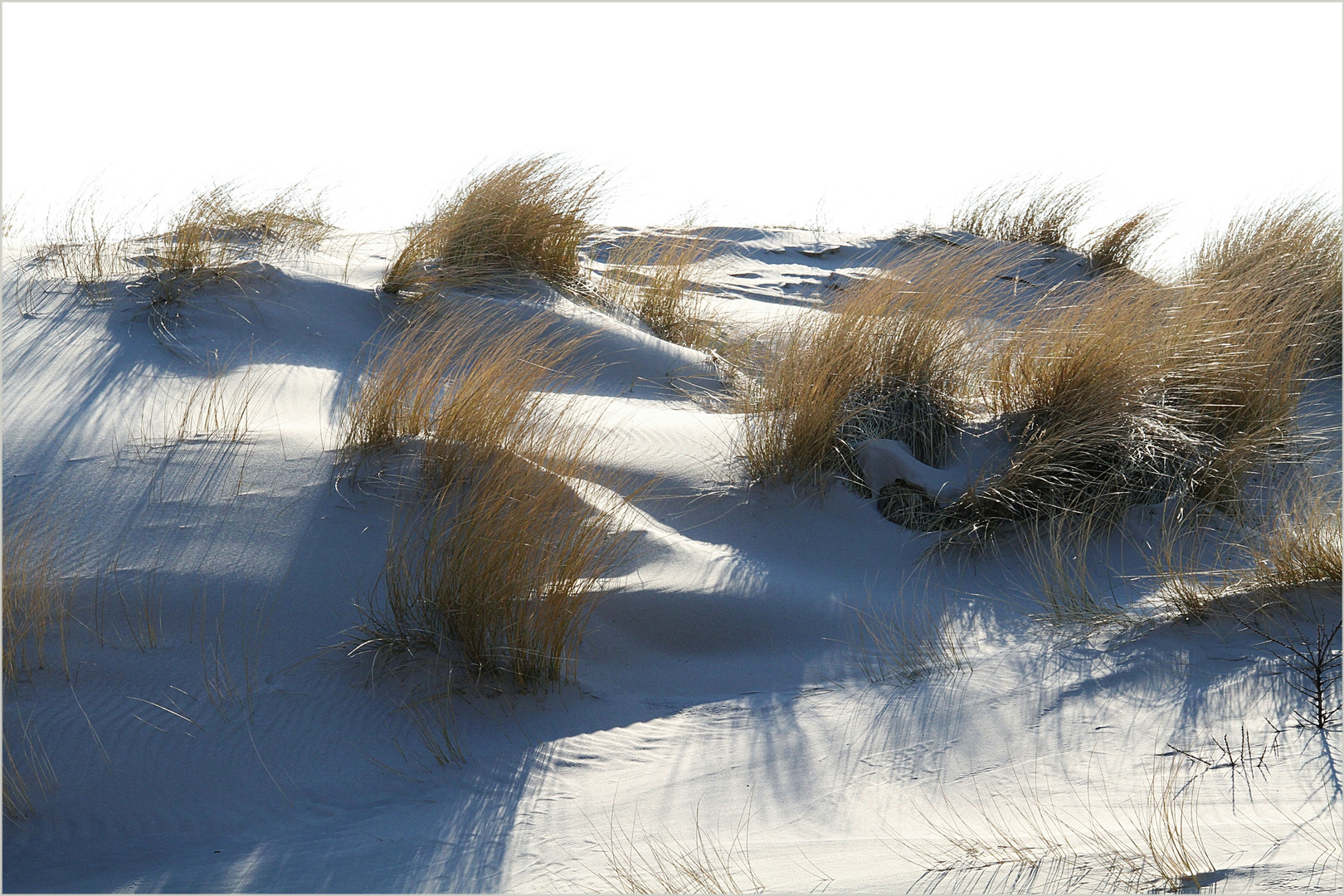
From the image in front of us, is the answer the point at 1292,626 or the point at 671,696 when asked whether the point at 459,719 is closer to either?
the point at 671,696

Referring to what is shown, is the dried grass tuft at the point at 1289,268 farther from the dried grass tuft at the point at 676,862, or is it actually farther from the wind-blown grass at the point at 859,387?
the dried grass tuft at the point at 676,862

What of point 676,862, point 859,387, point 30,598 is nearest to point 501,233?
point 859,387

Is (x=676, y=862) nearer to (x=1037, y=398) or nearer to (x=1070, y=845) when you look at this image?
(x=1070, y=845)

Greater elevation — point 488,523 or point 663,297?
point 663,297

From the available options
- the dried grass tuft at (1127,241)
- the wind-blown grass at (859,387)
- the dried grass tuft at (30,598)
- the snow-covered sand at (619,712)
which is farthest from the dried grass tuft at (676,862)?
the dried grass tuft at (1127,241)

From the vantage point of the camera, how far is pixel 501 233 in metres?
4.96

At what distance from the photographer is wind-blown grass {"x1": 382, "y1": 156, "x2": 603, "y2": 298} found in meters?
4.63

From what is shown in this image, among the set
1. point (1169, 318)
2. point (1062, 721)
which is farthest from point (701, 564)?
point (1169, 318)

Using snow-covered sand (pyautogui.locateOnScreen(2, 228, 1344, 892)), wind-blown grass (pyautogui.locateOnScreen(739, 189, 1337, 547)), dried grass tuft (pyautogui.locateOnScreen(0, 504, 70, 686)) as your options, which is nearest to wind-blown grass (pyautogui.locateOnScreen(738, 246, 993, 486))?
wind-blown grass (pyautogui.locateOnScreen(739, 189, 1337, 547))

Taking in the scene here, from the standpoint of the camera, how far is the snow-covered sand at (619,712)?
185 centimetres

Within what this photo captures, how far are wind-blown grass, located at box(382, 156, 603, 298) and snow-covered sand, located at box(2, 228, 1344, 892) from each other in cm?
129

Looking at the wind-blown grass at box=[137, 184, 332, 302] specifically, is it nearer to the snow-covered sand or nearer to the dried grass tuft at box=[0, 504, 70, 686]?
the snow-covered sand

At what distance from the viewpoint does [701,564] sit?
296 cm

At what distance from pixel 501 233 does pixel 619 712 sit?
328 centimetres
